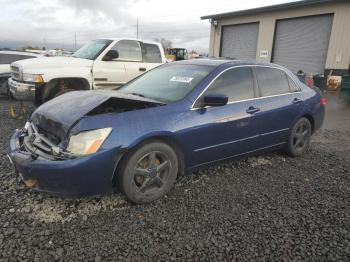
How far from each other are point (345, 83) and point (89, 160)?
11.1 metres

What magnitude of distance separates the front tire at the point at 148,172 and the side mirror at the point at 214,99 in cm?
71

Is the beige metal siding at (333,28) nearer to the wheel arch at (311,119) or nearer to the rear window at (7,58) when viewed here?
the wheel arch at (311,119)

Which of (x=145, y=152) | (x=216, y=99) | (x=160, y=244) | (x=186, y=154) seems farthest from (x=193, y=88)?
(x=160, y=244)

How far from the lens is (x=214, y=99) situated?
348 centimetres

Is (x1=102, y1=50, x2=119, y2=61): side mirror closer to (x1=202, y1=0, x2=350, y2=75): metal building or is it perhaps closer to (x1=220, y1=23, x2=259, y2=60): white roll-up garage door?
(x1=202, y1=0, x2=350, y2=75): metal building

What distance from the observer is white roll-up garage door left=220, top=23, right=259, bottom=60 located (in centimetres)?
1875

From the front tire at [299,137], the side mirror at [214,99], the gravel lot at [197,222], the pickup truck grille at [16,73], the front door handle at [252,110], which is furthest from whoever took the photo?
the pickup truck grille at [16,73]

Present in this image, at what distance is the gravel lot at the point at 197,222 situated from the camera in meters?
2.51

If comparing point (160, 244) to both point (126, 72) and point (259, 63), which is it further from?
point (126, 72)

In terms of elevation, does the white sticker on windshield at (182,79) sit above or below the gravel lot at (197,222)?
above

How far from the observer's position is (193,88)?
3662mm

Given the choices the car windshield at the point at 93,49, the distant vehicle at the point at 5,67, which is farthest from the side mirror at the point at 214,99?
the distant vehicle at the point at 5,67

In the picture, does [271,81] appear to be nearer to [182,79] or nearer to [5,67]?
[182,79]

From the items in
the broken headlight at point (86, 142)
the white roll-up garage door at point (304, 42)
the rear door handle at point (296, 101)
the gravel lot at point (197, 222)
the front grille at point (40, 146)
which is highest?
the white roll-up garage door at point (304, 42)
